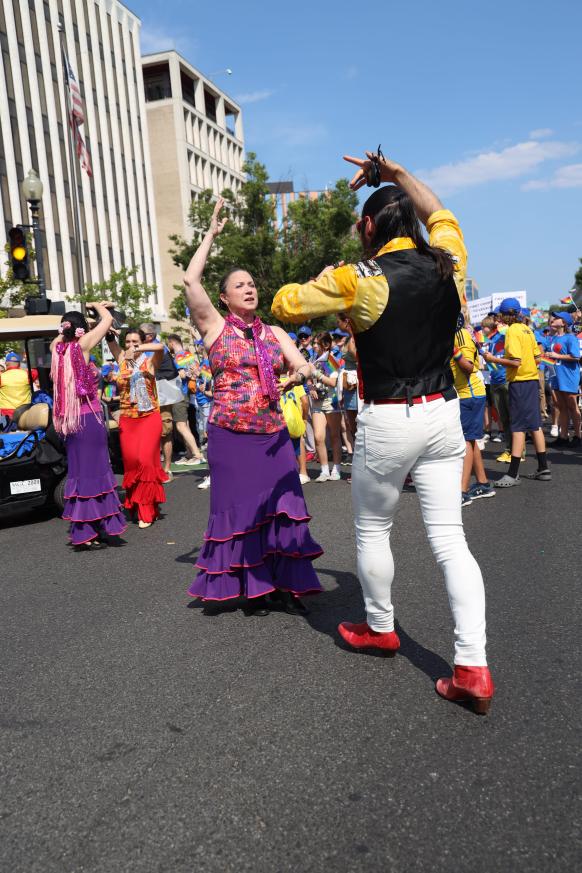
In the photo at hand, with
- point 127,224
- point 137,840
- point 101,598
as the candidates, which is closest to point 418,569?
point 101,598

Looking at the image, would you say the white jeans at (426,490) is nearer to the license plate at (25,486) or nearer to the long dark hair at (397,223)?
the long dark hair at (397,223)

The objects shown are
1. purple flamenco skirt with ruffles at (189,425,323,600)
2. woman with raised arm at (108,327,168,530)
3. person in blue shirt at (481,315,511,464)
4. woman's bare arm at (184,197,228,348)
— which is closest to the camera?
woman's bare arm at (184,197,228,348)

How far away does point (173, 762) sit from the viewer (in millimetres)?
2838

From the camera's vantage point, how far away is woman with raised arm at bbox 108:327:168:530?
7.82 metres

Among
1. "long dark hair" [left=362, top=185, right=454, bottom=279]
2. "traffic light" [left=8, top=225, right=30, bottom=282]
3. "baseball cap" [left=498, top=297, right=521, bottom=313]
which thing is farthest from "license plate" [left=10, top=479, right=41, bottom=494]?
"long dark hair" [left=362, top=185, right=454, bottom=279]

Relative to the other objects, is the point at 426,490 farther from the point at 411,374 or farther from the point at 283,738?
the point at 283,738

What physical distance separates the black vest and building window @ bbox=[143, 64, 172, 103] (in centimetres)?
6535

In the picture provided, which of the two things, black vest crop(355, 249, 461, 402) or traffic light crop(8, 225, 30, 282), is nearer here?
black vest crop(355, 249, 461, 402)

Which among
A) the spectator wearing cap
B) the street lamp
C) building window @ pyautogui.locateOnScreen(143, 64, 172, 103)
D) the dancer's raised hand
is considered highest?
building window @ pyautogui.locateOnScreen(143, 64, 172, 103)

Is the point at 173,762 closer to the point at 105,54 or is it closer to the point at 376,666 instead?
the point at 376,666

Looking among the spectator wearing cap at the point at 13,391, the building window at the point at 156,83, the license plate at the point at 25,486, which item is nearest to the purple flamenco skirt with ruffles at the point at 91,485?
the license plate at the point at 25,486

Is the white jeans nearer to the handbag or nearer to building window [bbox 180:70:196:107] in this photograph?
the handbag

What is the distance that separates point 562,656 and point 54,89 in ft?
150

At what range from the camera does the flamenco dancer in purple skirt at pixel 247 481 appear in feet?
14.9
